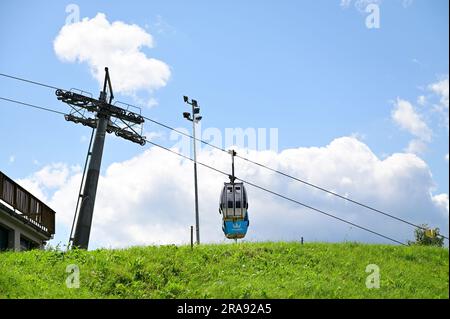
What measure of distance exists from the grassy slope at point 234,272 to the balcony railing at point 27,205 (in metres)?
8.21

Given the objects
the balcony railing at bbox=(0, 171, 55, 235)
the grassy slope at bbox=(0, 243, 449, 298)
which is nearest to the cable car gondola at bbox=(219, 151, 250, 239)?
the grassy slope at bbox=(0, 243, 449, 298)

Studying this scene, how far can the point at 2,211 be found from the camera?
30.9 metres

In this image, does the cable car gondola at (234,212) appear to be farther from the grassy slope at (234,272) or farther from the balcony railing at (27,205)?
the balcony railing at (27,205)

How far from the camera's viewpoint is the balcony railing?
31.2 metres

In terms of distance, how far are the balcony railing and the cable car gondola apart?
1148 centimetres

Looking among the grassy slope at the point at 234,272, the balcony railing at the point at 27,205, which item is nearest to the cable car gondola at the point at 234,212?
the grassy slope at the point at 234,272

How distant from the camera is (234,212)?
91.5ft

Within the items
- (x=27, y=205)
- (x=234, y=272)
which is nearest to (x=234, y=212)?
(x=234, y=272)

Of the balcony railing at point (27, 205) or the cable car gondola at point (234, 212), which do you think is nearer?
the cable car gondola at point (234, 212)

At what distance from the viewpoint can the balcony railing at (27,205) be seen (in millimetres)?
31191

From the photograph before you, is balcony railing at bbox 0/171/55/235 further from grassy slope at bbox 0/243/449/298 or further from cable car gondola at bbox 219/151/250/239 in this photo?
cable car gondola at bbox 219/151/250/239
